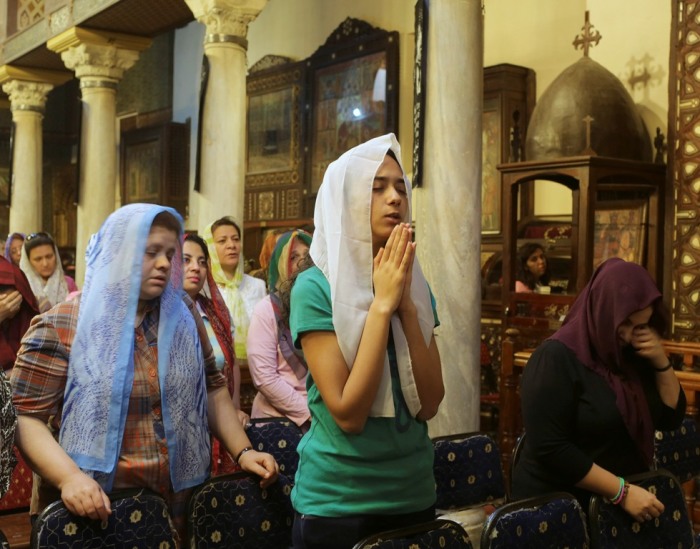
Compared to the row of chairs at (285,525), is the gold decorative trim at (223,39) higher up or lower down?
higher up

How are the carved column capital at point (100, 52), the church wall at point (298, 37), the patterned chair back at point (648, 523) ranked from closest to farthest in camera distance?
the patterned chair back at point (648, 523), the church wall at point (298, 37), the carved column capital at point (100, 52)

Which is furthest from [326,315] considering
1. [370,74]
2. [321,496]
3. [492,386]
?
[370,74]

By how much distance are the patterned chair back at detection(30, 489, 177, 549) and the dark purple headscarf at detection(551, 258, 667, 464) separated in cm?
135

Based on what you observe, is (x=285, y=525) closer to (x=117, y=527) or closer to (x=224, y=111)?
(x=117, y=527)

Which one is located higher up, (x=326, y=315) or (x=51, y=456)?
(x=326, y=315)

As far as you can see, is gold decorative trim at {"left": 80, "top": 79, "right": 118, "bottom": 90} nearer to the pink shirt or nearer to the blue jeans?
the pink shirt

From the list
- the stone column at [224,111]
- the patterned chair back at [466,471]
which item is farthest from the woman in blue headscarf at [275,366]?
the stone column at [224,111]

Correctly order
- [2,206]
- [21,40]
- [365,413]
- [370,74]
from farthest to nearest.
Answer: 1. [2,206]
2. [21,40]
3. [370,74]
4. [365,413]

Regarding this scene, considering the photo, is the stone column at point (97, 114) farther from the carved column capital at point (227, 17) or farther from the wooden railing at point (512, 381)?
the wooden railing at point (512, 381)

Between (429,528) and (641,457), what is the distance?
1.11 metres

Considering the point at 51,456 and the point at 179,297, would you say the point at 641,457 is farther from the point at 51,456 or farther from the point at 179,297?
the point at 51,456

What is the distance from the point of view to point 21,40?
1384 centimetres

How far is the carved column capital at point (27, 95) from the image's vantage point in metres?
14.2

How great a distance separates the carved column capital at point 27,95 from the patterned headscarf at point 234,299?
9.91m
